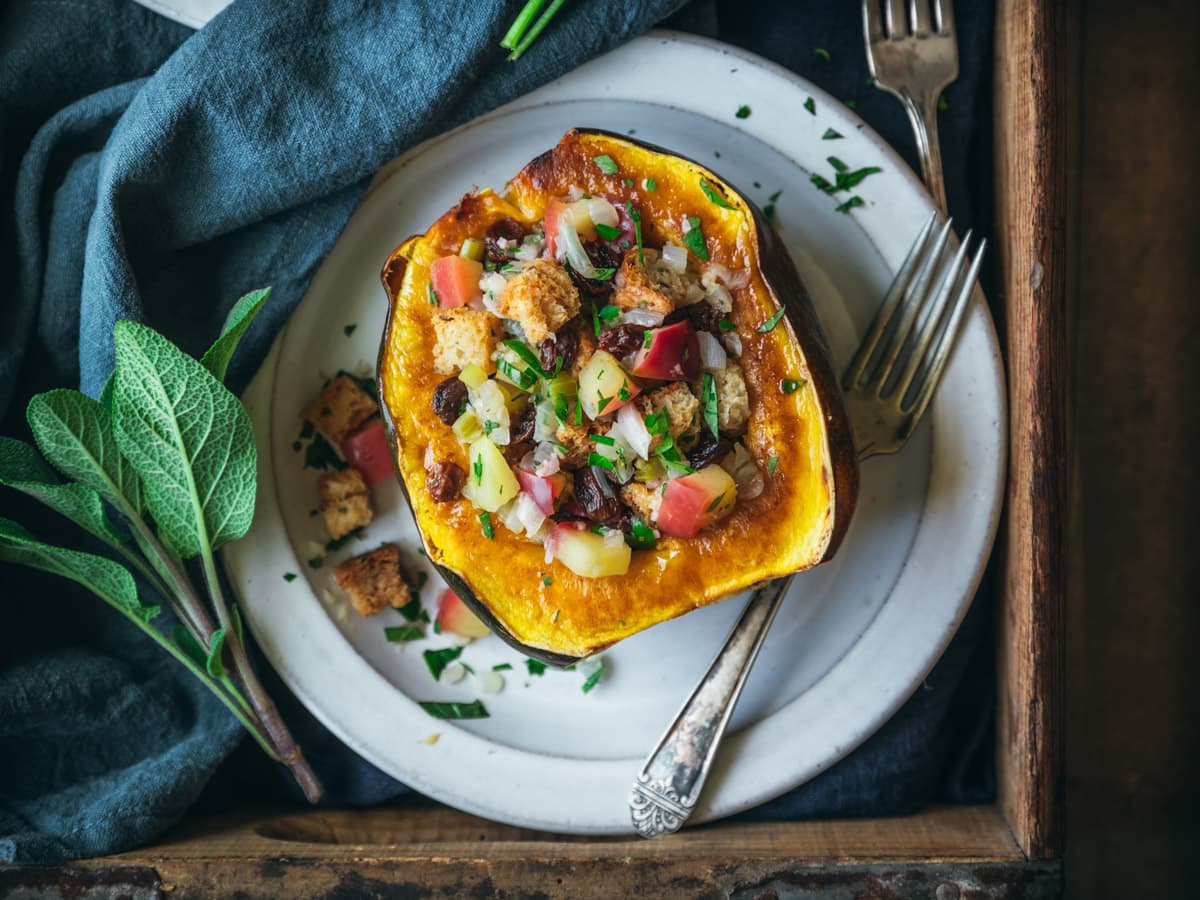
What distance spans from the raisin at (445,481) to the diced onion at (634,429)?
0.99 feet

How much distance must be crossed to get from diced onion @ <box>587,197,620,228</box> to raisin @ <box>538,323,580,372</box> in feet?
0.64

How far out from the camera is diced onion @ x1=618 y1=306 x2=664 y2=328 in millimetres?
1695

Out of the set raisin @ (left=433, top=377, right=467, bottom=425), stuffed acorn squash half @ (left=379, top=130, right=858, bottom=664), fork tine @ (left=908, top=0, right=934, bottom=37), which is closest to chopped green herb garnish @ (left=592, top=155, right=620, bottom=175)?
stuffed acorn squash half @ (left=379, top=130, right=858, bottom=664)

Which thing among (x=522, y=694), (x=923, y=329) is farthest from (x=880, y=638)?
(x=522, y=694)

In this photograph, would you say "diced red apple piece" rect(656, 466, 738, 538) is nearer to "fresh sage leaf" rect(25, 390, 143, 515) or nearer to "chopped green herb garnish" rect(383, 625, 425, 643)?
"chopped green herb garnish" rect(383, 625, 425, 643)

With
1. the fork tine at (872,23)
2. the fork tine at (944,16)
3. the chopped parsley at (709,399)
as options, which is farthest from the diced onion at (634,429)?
the fork tine at (944,16)

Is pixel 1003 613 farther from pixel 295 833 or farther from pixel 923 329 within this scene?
pixel 295 833

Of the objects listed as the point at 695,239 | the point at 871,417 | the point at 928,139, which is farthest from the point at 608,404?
the point at 928,139

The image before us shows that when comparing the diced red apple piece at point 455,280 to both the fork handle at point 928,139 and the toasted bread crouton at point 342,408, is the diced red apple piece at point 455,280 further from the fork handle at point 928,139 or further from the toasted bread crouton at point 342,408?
the fork handle at point 928,139

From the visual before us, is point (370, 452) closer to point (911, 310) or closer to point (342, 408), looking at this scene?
point (342, 408)

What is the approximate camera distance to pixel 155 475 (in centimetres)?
189

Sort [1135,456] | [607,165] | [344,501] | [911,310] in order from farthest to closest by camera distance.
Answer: [1135,456]
[344,501]
[911,310]
[607,165]

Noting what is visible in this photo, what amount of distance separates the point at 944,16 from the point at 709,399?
1.04 meters

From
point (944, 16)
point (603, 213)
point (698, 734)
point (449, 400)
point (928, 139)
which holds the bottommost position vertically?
point (698, 734)
